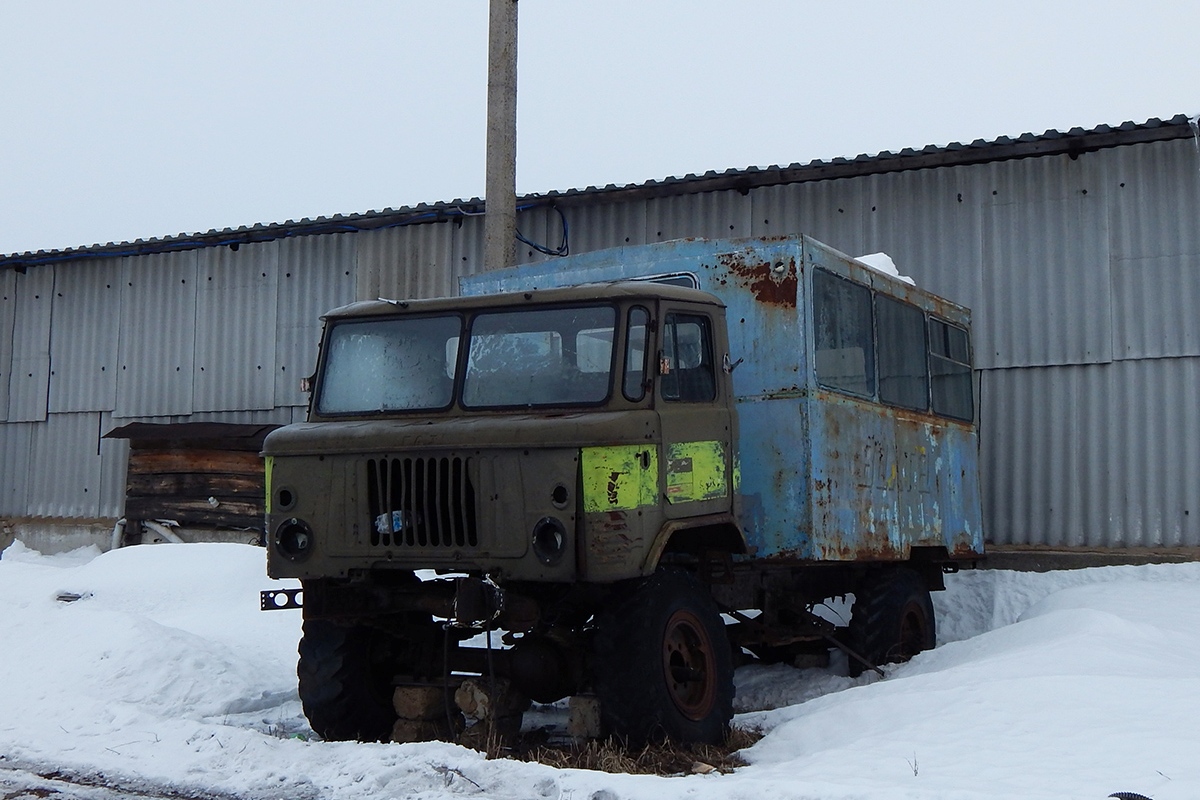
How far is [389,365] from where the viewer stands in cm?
Result: 755

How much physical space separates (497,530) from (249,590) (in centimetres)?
589

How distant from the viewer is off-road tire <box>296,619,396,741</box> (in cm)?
739

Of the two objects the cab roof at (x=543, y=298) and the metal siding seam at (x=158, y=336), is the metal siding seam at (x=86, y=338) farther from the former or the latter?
the cab roof at (x=543, y=298)

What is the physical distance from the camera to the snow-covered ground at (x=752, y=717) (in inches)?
223

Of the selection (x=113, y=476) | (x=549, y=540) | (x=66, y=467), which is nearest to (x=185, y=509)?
(x=113, y=476)

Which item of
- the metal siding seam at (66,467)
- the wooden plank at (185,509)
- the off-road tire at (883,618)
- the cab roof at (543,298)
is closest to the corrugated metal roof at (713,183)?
the metal siding seam at (66,467)

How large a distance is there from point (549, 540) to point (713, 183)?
823cm

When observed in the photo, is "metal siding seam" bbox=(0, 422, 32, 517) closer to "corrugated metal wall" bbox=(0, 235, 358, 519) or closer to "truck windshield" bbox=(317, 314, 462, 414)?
"corrugated metal wall" bbox=(0, 235, 358, 519)

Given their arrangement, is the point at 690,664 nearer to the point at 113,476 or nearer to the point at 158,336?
the point at 113,476

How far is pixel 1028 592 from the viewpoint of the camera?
11.8 metres

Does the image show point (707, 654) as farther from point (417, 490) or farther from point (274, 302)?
point (274, 302)

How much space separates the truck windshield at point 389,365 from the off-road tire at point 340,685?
137 cm

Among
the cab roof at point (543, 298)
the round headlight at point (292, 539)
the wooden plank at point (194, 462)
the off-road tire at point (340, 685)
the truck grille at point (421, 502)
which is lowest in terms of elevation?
the off-road tire at point (340, 685)

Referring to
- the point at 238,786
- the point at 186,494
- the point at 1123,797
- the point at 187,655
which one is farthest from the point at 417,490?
the point at 186,494
